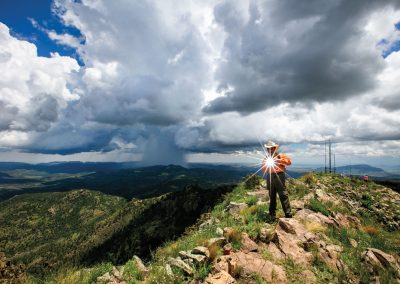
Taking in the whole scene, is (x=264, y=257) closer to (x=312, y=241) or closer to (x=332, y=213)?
(x=312, y=241)

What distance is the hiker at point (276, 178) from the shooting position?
44.9 ft

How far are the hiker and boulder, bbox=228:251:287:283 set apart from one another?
15.8 feet

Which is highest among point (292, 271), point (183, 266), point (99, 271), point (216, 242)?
point (216, 242)

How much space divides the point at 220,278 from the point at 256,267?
63.6 inches

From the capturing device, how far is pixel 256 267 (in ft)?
28.9

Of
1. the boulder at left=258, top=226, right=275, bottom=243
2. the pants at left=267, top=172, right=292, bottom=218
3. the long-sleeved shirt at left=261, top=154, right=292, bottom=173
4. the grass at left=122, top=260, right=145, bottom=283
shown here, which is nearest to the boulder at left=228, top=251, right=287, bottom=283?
the boulder at left=258, top=226, right=275, bottom=243

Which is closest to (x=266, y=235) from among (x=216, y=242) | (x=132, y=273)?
(x=216, y=242)

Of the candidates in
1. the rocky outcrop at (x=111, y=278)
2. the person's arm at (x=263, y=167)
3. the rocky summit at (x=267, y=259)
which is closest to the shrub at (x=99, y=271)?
the rocky summit at (x=267, y=259)

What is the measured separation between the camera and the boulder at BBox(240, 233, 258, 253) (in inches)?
393

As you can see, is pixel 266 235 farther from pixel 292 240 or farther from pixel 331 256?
pixel 331 256

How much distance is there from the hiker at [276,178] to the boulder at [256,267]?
4804 millimetres

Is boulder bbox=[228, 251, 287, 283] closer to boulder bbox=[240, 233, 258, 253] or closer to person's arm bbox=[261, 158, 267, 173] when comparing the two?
boulder bbox=[240, 233, 258, 253]

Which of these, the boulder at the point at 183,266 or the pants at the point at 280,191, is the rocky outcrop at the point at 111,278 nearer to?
the boulder at the point at 183,266

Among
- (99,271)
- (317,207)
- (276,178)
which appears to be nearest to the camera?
(99,271)
